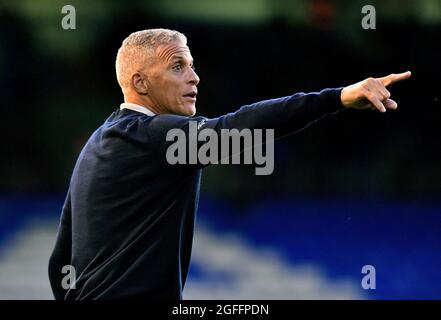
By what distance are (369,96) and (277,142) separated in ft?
11.2

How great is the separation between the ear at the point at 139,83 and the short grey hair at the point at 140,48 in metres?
0.02

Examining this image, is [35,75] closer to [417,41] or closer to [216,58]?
[216,58]

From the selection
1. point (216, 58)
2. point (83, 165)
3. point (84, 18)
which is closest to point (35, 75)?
point (84, 18)

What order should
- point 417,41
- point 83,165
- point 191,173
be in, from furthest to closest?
point 417,41 < point 83,165 < point 191,173

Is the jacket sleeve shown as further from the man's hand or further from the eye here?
the eye

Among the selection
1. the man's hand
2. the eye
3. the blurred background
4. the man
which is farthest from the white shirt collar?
the blurred background

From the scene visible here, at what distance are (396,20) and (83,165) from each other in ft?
11.2

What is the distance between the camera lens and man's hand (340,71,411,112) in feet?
6.23

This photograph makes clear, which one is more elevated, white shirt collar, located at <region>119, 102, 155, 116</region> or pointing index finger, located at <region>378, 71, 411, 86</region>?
white shirt collar, located at <region>119, 102, 155, 116</region>

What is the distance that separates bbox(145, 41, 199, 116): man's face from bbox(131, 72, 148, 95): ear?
0.4 inches

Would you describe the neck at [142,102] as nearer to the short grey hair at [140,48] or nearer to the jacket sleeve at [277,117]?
the short grey hair at [140,48]

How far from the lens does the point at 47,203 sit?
5.36m

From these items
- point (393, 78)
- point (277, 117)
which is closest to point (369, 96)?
point (393, 78)

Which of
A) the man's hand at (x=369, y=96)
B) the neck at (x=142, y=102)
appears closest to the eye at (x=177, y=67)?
the neck at (x=142, y=102)
